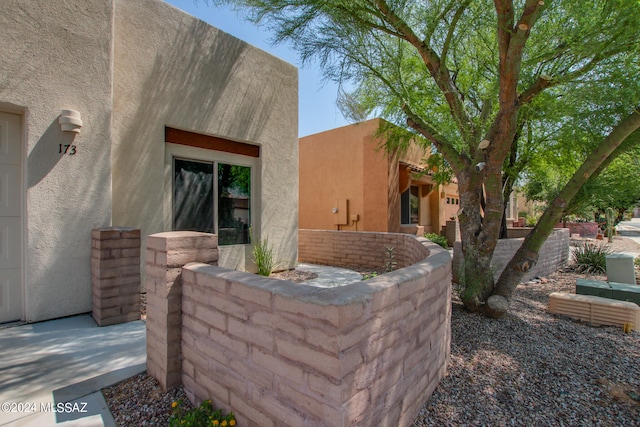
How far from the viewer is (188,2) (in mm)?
6168

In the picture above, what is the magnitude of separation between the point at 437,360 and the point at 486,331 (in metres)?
2.00

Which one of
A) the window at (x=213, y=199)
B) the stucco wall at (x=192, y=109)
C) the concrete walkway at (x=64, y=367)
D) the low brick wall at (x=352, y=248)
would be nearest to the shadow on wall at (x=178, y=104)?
the stucco wall at (x=192, y=109)

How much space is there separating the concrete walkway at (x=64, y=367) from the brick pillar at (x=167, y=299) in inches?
16.9

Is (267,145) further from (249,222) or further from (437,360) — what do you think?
(437,360)

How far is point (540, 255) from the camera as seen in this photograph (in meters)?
8.80

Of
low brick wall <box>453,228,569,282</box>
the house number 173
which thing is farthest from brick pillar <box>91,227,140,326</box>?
low brick wall <box>453,228,569,282</box>

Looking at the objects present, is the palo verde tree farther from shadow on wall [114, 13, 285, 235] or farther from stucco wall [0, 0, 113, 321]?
stucco wall [0, 0, 113, 321]

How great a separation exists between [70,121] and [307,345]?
14.4 ft

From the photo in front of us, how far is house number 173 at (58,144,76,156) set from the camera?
14.0 ft

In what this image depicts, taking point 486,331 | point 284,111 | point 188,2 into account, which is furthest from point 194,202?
point 486,331

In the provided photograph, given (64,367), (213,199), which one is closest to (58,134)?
(213,199)

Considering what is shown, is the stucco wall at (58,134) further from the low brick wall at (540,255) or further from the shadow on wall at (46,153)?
the low brick wall at (540,255)

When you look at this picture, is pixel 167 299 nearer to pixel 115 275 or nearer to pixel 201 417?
pixel 201 417

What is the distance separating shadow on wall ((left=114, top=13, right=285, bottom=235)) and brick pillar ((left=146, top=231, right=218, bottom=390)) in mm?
3094
